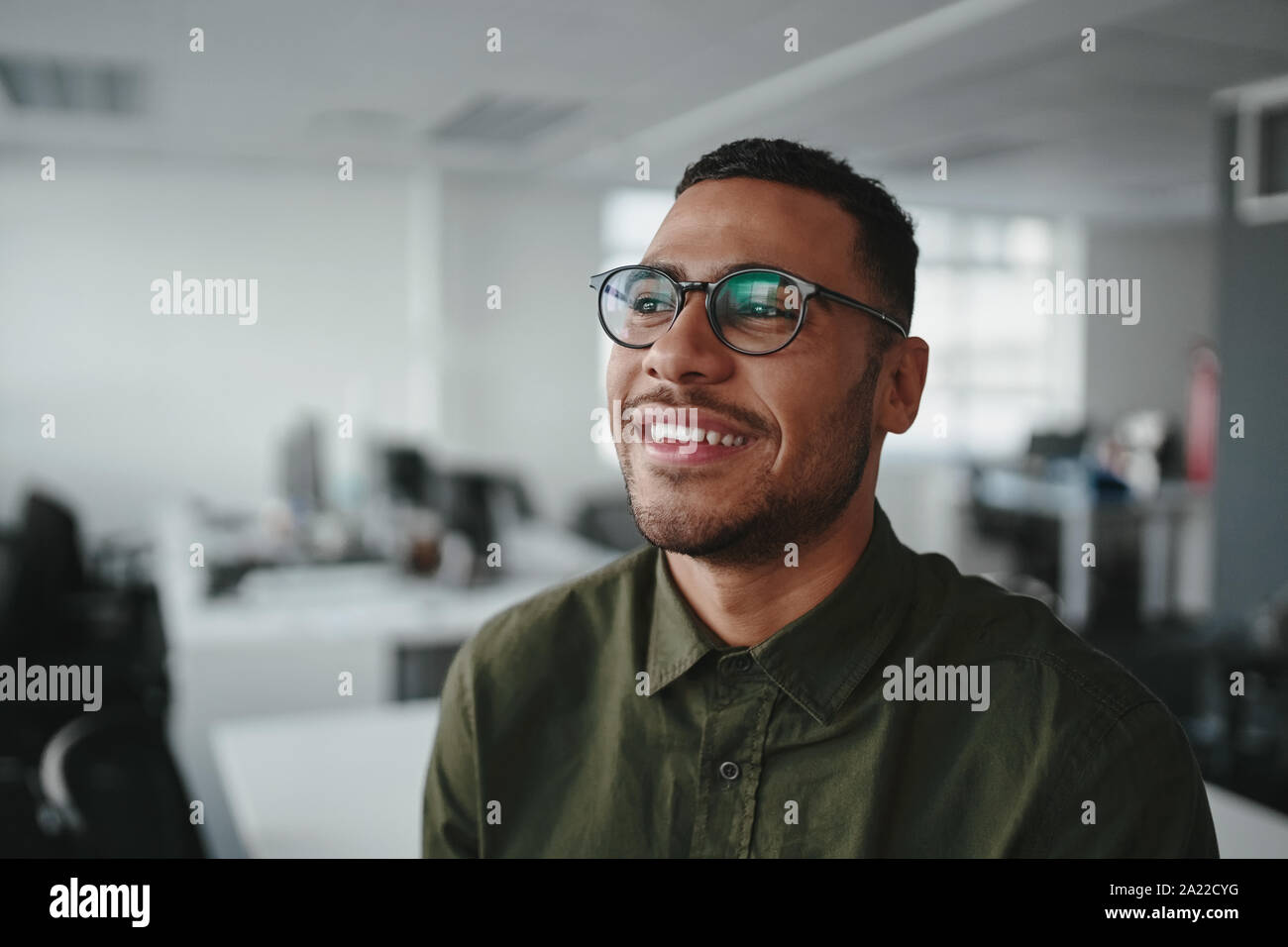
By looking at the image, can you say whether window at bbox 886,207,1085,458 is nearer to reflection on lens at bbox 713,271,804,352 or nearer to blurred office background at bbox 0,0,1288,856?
blurred office background at bbox 0,0,1288,856

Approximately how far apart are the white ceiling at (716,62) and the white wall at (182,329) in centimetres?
389

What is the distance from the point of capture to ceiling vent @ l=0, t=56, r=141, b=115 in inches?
79.4

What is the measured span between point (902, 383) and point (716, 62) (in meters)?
0.53

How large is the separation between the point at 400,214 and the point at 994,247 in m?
5.34

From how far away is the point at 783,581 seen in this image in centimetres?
128

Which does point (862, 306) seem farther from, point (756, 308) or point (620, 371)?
point (620, 371)

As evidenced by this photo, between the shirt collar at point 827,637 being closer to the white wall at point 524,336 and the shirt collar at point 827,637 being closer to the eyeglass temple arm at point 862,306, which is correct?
the eyeglass temple arm at point 862,306

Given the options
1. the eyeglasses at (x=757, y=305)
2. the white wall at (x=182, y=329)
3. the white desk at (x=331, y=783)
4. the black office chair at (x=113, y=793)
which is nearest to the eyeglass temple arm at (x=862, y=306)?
the eyeglasses at (x=757, y=305)

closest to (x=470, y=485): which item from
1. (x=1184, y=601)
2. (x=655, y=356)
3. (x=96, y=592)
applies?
(x=96, y=592)

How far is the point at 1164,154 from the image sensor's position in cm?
352

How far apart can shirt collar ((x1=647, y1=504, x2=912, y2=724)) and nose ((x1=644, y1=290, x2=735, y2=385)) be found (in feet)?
0.97

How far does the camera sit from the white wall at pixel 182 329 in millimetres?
5766

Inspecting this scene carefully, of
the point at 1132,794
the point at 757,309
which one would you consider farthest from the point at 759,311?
the point at 1132,794
